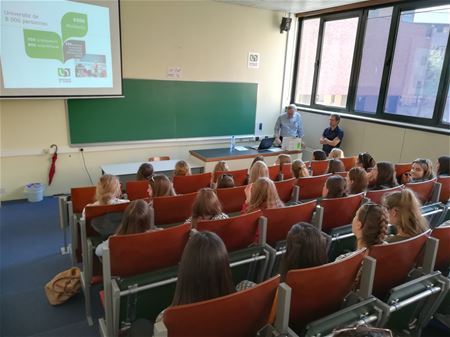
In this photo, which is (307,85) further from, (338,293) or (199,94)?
(338,293)

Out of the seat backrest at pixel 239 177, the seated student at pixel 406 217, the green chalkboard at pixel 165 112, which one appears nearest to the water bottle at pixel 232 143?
the green chalkboard at pixel 165 112

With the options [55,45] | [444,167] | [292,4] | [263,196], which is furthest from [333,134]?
[55,45]

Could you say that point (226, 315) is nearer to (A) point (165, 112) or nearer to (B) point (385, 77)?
(A) point (165, 112)

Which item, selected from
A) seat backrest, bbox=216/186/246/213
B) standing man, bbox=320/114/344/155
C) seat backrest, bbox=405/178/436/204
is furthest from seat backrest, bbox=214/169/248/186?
standing man, bbox=320/114/344/155

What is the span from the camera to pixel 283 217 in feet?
7.82

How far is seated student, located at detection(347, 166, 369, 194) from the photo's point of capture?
306 cm

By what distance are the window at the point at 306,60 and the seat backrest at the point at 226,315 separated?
610 centimetres

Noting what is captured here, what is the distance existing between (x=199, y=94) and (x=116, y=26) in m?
1.78

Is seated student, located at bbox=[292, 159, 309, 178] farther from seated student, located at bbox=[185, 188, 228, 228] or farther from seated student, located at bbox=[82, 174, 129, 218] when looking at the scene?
seated student, located at bbox=[82, 174, 129, 218]

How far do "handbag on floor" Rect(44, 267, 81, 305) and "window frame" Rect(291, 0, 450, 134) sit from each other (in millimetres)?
4856

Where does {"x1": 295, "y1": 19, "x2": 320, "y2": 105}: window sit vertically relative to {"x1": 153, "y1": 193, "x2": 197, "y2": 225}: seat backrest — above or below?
above

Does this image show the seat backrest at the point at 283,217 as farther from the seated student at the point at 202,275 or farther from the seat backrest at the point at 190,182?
the seat backrest at the point at 190,182

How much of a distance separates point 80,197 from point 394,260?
258 cm

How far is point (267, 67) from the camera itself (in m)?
6.65
